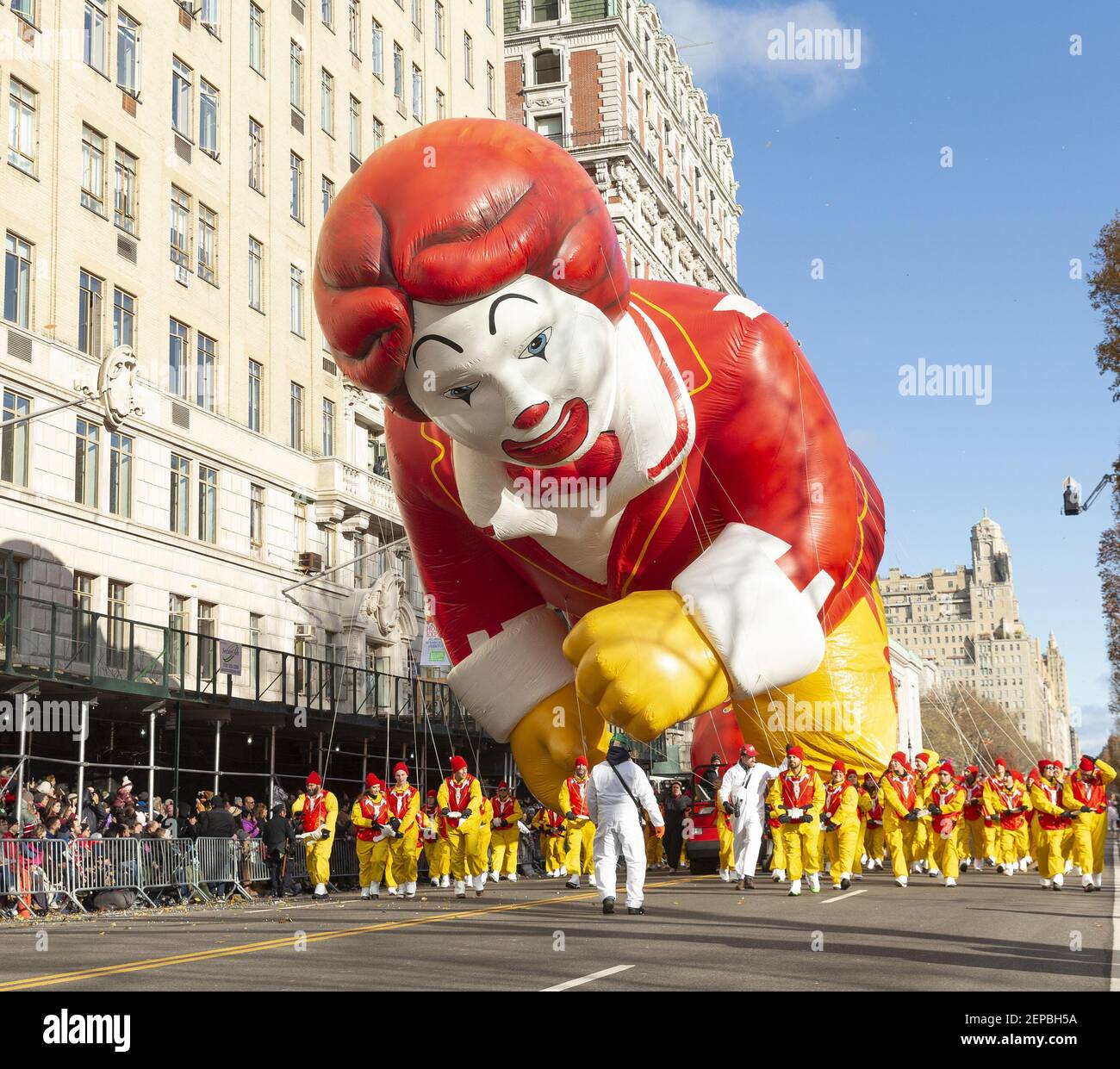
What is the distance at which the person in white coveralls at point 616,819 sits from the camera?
46.7ft

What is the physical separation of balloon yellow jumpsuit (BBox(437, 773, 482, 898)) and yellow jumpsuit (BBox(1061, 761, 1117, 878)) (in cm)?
718

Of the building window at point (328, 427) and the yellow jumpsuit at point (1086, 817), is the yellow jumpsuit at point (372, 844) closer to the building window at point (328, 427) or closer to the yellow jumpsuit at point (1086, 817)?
the yellow jumpsuit at point (1086, 817)

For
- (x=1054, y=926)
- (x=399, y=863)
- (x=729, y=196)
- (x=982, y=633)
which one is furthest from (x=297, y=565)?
(x=982, y=633)

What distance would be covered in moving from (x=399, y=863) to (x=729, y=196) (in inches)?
1914

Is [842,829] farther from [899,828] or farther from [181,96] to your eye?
[181,96]

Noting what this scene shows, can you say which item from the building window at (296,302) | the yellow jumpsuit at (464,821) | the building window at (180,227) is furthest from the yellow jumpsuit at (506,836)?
the building window at (296,302)

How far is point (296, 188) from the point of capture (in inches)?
1459

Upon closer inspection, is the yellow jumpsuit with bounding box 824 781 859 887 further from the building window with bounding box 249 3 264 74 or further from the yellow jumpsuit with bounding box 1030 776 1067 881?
the building window with bounding box 249 3 264 74

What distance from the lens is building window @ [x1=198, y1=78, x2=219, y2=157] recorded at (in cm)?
3278

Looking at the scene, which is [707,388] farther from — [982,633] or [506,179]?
[982,633]

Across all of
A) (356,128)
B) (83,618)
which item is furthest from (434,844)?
(356,128)

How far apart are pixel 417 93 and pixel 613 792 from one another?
31.0 meters

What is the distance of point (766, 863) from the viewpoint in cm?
2488
